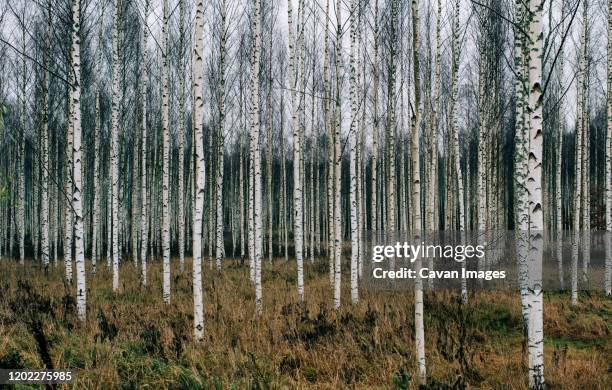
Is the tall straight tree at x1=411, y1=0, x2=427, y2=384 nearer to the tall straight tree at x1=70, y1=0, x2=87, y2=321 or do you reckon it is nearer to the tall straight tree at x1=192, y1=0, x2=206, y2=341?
the tall straight tree at x1=192, y1=0, x2=206, y2=341

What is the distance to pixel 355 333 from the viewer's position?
21.0 feet

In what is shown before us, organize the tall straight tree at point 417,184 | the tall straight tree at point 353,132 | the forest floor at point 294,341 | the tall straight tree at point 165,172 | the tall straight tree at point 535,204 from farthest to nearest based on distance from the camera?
the tall straight tree at point 165,172 → the tall straight tree at point 353,132 → the forest floor at point 294,341 → the tall straight tree at point 417,184 → the tall straight tree at point 535,204

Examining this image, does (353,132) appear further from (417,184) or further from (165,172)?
(417,184)

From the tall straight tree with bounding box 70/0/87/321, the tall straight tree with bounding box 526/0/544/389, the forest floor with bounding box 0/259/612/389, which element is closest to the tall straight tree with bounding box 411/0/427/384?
the forest floor with bounding box 0/259/612/389

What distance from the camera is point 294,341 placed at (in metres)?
5.95

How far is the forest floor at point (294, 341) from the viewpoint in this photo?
4.67 metres

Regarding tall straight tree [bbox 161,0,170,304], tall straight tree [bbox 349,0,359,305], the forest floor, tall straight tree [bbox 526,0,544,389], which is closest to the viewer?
tall straight tree [bbox 526,0,544,389]

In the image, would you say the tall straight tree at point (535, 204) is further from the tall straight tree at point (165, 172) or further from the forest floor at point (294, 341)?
the tall straight tree at point (165, 172)

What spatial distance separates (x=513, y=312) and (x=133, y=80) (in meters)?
14.8

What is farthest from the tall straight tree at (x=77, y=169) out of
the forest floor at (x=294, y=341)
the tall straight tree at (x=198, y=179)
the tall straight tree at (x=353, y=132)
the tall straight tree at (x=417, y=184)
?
the tall straight tree at (x=417, y=184)

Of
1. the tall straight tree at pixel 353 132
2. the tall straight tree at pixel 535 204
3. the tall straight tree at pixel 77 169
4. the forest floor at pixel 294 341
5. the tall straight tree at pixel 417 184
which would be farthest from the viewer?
the tall straight tree at pixel 353 132

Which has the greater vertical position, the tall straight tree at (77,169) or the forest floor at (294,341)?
the tall straight tree at (77,169)

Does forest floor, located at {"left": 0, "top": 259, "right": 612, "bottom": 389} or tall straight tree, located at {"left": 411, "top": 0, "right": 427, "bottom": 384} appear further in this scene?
forest floor, located at {"left": 0, "top": 259, "right": 612, "bottom": 389}

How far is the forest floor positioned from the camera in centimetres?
467
